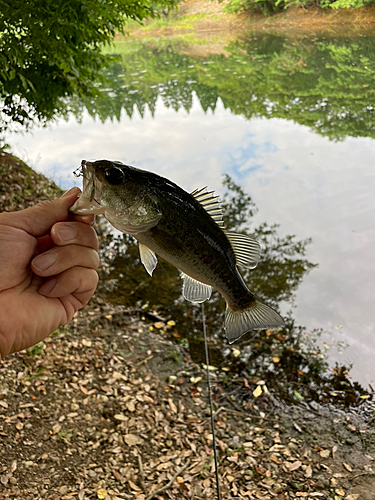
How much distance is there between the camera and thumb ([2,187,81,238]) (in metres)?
1.92

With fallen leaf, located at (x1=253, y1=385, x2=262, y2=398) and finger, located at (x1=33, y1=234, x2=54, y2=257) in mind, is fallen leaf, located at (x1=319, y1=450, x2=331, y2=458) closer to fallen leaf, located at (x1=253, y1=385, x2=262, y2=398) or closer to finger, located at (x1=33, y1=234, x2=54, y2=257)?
fallen leaf, located at (x1=253, y1=385, x2=262, y2=398)

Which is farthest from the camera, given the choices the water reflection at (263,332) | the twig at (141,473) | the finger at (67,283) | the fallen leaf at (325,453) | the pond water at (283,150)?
the pond water at (283,150)

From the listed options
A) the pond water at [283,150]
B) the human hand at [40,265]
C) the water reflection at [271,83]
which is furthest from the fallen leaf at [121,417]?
the water reflection at [271,83]

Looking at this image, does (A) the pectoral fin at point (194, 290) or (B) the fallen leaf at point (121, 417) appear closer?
(A) the pectoral fin at point (194, 290)

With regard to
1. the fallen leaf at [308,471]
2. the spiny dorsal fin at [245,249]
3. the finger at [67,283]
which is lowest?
the fallen leaf at [308,471]

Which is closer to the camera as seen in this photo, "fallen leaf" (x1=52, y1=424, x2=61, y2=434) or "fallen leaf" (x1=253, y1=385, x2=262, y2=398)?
"fallen leaf" (x1=52, y1=424, x2=61, y2=434)

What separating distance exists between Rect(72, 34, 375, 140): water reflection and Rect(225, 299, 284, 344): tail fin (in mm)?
13705

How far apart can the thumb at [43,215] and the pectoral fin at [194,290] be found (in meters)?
0.67

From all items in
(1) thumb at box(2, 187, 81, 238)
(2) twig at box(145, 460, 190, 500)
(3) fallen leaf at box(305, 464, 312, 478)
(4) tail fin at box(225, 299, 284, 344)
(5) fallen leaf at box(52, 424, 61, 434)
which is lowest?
(3) fallen leaf at box(305, 464, 312, 478)

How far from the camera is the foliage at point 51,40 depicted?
5066 millimetres

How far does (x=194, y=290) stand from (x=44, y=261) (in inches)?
28.5

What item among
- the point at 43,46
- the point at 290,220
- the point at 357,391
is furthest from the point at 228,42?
the point at 357,391

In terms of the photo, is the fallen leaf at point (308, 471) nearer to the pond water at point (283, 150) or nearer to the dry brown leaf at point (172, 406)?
the pond water at point (283, 150)

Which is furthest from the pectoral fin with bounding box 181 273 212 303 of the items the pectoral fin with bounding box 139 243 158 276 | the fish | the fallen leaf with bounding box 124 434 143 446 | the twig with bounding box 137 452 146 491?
the fallen leaf with bounding box 124 434 143 446
